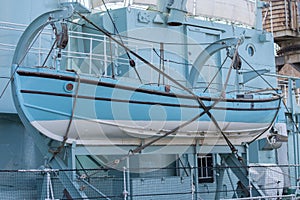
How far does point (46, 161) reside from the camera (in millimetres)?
9773

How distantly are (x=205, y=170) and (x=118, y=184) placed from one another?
3.55 meters

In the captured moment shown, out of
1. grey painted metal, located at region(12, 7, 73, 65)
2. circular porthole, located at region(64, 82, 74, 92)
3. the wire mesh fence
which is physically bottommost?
the wire mesh fence

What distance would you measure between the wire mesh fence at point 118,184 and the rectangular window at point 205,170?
0.61 m

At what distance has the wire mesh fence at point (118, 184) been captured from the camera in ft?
31.1

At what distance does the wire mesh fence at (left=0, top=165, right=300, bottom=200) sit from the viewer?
9.49 meters

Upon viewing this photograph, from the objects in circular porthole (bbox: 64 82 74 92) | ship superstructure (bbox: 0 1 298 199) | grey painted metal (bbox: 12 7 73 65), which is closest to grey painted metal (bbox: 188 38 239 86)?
ship superstructure (bbox: 0 1 298 199)

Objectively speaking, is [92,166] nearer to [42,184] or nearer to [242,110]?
[42,184]

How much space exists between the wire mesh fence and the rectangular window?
0.61 metres

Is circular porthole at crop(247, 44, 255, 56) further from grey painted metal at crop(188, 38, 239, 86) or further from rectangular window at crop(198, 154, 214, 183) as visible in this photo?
grey painted metal at crop(188, 38, 239, 86)

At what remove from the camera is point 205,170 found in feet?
45.8

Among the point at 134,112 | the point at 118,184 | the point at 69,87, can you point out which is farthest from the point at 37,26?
the point at 118,184

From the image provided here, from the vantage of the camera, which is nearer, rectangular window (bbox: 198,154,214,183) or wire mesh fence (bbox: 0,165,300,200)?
wire mesh fence (bbox: 0,165,300,200)

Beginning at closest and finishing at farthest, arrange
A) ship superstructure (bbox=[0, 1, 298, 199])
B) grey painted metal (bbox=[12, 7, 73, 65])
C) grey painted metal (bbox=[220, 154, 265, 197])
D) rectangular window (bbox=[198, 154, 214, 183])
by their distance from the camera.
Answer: grey painted metal (bbox=[12, 7, 73, 65]), ship superstructure (bbox=[0, 1, 298, 199]), grey painted metal (bbox=[220, 154, 265, 197]), rectangular window (bbox=[198, 154, 214, 183])

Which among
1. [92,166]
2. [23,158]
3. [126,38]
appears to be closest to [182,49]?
[126,38]
